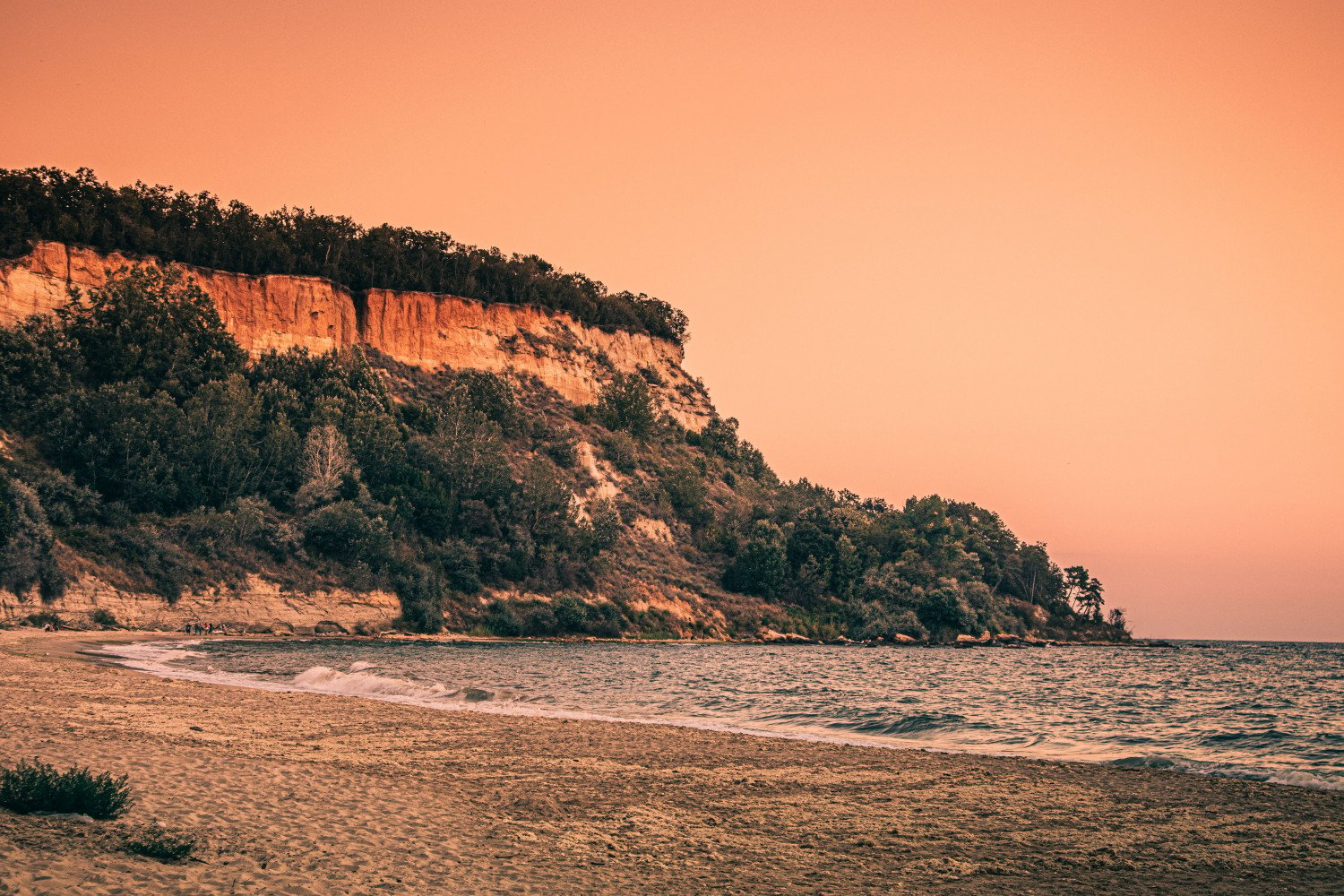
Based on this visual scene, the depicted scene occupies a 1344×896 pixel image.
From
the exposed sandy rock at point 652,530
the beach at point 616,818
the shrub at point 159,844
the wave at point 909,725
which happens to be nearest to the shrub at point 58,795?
the beach at point 616,818

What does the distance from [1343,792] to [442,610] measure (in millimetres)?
67906

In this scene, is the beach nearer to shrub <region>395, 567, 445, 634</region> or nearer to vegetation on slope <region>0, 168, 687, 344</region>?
shrub <region>395, 567, 445, 634</region>

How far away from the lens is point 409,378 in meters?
99.6

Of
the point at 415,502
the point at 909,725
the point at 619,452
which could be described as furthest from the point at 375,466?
the point at 909,725

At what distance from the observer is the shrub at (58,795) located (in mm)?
8453

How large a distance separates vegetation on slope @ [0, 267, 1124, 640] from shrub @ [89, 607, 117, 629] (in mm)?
2681

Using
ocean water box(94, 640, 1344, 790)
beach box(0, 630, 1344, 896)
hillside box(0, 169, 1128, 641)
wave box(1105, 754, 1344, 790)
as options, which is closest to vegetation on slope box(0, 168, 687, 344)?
hillside box(0, 169, 1128, 641)

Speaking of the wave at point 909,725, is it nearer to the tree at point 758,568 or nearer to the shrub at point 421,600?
the shrub at point 421,600

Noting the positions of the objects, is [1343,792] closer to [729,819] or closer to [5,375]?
[729,819]

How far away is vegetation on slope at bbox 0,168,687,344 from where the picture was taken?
78.2 meters

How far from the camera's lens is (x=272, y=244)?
93.4 metres

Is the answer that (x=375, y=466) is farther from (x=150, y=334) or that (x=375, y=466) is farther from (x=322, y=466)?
(x=150, y=334)

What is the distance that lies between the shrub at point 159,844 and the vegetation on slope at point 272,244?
8263 centimetres

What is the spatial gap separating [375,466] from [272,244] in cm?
2695
